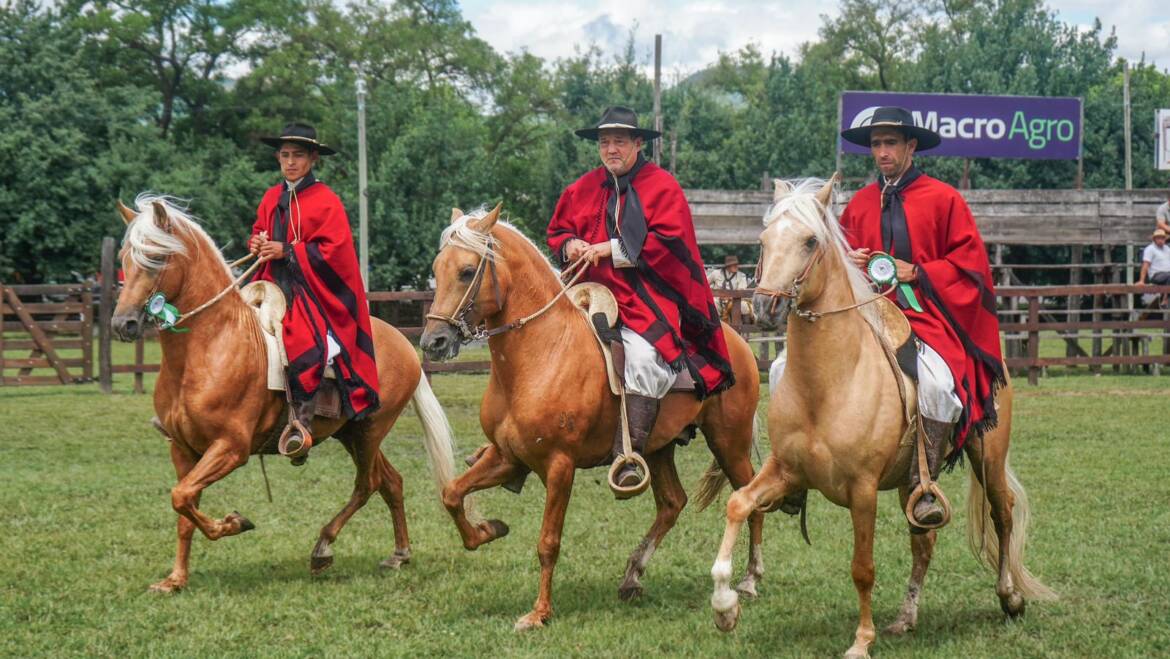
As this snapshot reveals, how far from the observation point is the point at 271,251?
7.94 metres

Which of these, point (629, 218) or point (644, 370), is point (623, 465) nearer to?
point (644, 370)

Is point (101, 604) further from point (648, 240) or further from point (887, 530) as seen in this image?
point (887, 530)

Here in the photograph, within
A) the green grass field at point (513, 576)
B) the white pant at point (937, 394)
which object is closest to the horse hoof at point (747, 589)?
the green grass field at point (513, 576)

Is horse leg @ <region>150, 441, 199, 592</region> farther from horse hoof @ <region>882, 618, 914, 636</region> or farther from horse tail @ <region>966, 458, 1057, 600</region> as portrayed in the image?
horse tail @ <region>966, 458, 1057, 600</region>

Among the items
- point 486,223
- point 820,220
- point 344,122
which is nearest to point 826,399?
point 820,220

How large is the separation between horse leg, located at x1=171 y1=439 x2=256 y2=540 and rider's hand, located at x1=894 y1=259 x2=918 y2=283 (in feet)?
12.7

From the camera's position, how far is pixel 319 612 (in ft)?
22.5

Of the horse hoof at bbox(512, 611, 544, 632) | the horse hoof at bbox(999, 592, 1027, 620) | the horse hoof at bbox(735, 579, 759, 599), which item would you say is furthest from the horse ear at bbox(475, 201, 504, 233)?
the horse hoof at bbox(999, 592, 1027, 620)

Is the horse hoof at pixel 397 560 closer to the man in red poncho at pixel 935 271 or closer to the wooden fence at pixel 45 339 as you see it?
the man in red poncho at pixel 935 271

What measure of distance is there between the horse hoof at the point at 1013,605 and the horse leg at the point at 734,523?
1.46m

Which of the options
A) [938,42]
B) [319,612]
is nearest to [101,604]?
[319,612]

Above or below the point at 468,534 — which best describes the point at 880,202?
above

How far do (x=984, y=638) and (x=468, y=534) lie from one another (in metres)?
2.81

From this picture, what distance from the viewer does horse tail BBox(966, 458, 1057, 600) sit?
675cm
